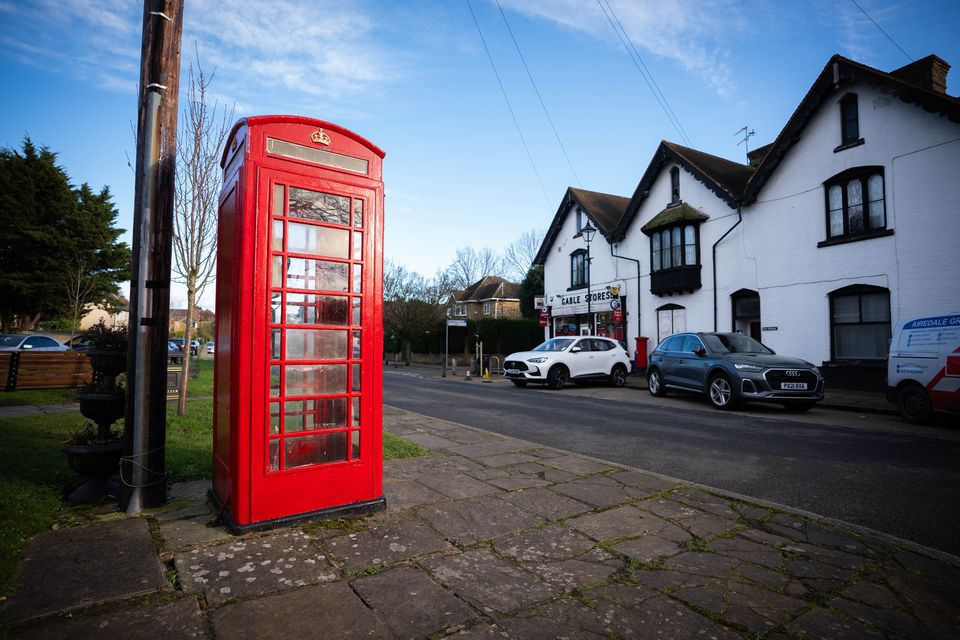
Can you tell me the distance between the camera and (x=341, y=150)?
374 cm

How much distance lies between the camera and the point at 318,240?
3.66 meters

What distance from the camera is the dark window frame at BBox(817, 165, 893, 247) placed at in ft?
48.8

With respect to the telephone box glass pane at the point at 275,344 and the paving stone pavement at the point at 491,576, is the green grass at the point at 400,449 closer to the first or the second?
the paving stone pavement at the point at 491,576

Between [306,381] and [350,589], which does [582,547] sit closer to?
[350,589]

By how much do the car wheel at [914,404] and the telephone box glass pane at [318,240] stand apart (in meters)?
10.8

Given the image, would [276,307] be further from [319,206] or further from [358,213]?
[358,213]

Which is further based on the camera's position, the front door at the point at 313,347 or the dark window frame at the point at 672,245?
the dark window frame at the point at 672,245

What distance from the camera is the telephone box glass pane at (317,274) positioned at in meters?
3.56

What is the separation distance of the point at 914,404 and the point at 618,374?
907 centimetres

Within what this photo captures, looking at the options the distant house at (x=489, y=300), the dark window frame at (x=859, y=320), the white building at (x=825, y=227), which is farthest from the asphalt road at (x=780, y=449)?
the distant house at (x=489, y=300)

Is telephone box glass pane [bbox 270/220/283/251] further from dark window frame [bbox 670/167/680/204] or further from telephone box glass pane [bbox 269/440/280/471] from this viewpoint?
dark window frame [bbox 670/167/680/204]

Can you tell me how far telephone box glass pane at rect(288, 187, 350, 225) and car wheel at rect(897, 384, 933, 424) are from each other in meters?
10.8

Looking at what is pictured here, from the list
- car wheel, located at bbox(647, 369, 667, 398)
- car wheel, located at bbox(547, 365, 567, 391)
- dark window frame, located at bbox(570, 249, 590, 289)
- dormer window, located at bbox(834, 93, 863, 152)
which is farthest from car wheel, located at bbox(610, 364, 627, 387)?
dormer window, located at bbox(834, 93, 863, 152)

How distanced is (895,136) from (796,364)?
8.86m
